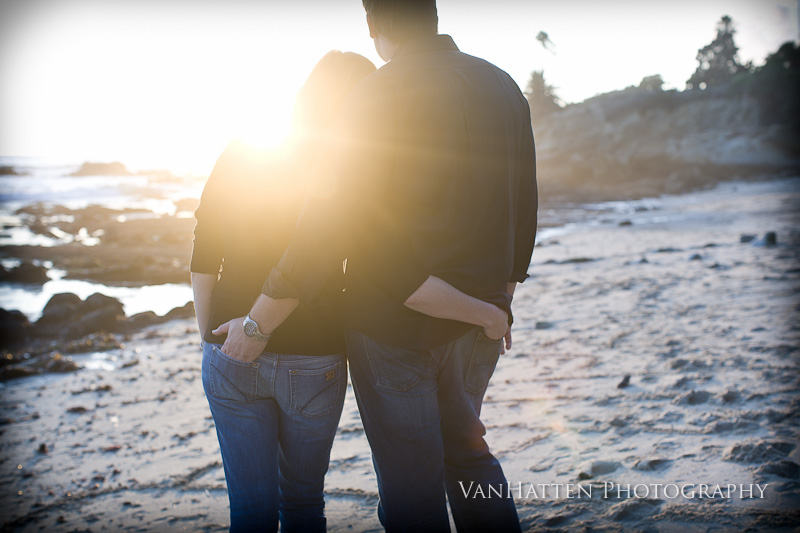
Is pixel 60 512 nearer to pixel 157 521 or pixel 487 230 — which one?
pixel 157 521

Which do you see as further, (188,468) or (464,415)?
(188,468)

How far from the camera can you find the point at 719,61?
55188 millimetres

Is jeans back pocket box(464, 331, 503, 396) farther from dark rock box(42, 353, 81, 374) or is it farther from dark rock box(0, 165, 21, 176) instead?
dark rock box(0, 165, 21, 176)

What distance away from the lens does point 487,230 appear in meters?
1.62

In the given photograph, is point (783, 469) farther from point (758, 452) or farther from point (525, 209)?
point (525, 209)

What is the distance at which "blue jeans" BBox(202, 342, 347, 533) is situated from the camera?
1.69 metres

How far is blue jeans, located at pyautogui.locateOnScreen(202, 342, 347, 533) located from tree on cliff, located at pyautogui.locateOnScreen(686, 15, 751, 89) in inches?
2503

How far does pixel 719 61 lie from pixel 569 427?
213 feet

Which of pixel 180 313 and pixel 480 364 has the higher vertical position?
pixel 480 364

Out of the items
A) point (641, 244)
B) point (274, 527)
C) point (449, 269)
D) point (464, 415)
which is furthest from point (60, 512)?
point (641, 244)

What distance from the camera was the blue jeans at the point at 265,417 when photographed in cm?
169

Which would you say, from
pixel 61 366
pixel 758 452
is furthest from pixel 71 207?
pixel 758 452

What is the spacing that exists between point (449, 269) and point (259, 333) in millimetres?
610

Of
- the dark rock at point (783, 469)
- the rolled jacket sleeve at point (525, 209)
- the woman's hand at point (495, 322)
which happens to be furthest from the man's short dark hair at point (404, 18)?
the dark rock at point (783, 469)
